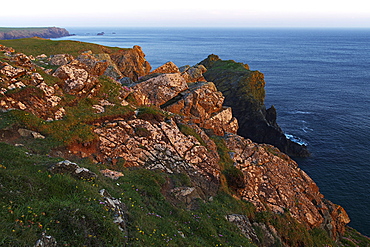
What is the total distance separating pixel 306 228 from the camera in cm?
2639

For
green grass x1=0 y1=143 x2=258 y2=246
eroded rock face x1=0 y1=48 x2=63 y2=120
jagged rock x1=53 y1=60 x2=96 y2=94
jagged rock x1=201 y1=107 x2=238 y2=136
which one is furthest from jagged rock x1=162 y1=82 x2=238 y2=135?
green grass x1=0 y1=143 x2=258 y2=246

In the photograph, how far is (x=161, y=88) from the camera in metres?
40.8

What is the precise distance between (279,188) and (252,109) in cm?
4486

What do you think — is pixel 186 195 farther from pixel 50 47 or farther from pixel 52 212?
pixel 50 47

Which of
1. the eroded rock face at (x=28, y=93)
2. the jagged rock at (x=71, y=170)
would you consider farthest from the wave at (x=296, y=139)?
the jagged rock at (x=71, y=170)

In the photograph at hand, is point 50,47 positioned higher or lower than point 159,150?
higher

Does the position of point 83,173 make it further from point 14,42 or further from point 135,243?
point 14,42

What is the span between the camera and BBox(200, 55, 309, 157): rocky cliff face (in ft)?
213

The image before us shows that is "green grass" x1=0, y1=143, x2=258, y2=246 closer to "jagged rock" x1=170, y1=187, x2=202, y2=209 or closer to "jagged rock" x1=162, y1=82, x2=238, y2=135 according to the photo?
"jagged rock" x1=170, y1=187, x2=202, y2=209

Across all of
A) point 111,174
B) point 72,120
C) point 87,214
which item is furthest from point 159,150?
point 87,214

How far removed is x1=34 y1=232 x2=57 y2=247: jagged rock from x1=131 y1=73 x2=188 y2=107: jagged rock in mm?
30841

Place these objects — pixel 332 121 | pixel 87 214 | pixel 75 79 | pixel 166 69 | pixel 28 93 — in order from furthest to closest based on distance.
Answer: pixel 332 121 < pixel 166 69 < pixel 75 79 < pixel 28 93 < pixel 87 214

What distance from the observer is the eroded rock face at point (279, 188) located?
2709 centimetres

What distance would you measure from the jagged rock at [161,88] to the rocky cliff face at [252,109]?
110 feet
